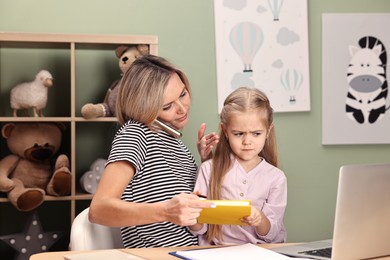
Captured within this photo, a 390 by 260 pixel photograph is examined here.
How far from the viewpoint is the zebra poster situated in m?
3.28

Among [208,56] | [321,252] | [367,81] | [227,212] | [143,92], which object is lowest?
[321,252]

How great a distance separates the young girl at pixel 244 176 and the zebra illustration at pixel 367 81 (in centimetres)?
148

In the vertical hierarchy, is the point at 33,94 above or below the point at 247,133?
above

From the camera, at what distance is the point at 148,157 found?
1870 millimetres

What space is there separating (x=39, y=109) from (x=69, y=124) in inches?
8.4

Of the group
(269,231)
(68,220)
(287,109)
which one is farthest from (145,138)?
(287,109)

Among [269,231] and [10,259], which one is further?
[10,259]

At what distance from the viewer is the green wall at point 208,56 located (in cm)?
299

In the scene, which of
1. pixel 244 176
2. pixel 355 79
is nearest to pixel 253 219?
pixel 244 176

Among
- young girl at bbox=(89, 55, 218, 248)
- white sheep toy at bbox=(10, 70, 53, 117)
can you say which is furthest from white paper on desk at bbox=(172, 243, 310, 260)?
white sheep toy at bbox=(10, 70, 53, 117)

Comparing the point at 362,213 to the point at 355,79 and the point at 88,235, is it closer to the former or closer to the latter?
the point at 88,235

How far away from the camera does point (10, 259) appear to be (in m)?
2.95

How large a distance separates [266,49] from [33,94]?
112 centimetres

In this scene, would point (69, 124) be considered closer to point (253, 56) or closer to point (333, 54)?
point (253, 56)
